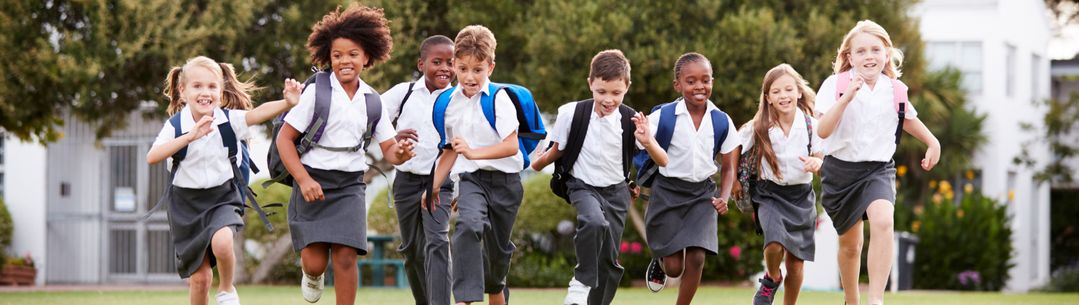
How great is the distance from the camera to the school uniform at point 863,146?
336 inches

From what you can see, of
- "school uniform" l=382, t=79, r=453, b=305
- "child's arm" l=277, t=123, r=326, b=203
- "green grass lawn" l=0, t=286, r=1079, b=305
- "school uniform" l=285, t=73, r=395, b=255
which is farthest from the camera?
"green grass lawn" l=0, t=286, r=1079, b=305

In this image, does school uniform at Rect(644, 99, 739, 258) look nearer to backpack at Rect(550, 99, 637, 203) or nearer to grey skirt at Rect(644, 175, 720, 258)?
grey skirt at Rect(644, 175, 720, 258)

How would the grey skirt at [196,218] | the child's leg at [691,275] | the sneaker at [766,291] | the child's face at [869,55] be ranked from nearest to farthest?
the grey skirt at [196,218], the child's face at [869,55], the child's leg at [691,275], the sneaker at [766,291]

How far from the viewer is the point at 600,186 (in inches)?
332

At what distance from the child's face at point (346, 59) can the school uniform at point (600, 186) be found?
117 cm

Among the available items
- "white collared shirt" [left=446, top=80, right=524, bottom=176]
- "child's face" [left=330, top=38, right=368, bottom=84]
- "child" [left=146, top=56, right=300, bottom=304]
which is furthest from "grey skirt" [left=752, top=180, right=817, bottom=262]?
"child" [left=146, top=56, right=300, bottom=304]

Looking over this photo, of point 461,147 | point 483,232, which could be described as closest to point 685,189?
point 483,232

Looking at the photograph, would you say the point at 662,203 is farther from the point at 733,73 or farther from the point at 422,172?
the point at 733,73

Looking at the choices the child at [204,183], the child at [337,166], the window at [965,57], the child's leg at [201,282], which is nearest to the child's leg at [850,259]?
the child at [337,166]

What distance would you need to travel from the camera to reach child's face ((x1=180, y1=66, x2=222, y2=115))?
816cm

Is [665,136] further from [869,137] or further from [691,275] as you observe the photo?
[869,137]

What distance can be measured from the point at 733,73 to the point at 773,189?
27.6ft

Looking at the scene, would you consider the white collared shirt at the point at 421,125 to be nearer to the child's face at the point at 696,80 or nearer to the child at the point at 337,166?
the child at the point at 337,166

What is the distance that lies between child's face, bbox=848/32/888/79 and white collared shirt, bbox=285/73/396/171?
A: 8.85 ft
